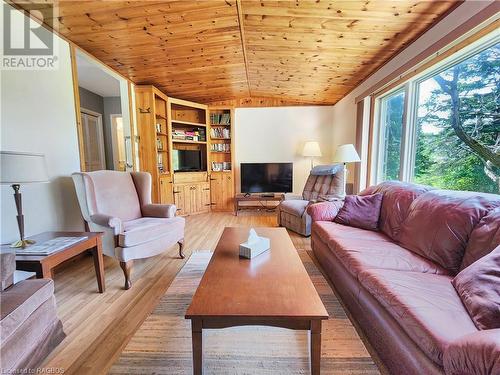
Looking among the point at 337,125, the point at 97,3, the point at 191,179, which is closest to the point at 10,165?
the point at 97,3

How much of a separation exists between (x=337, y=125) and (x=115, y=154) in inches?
179

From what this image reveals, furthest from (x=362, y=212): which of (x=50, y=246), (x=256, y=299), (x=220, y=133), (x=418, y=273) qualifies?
(x=220, y=133)

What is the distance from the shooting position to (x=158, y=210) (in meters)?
2.51

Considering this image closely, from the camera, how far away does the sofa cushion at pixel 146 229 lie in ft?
6.23

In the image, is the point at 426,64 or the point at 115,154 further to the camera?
the point at 115,154

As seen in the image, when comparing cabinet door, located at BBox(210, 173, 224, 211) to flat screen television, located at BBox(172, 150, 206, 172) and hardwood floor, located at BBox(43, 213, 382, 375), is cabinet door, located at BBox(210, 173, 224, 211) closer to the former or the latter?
flat screen television, located at BBox(172, 150, 206, 172)

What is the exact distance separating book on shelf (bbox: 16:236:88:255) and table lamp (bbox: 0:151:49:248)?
0.09 m

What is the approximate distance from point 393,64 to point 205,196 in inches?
140

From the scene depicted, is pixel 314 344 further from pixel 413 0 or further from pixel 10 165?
pixel 413 0

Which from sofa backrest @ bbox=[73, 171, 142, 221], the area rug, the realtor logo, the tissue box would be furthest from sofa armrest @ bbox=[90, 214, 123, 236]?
the realtor logo

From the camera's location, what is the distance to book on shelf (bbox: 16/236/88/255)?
1.44 metres

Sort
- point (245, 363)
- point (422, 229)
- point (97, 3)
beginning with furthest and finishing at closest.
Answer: point (97, 3) → point (422, 229) → point (245, 363)

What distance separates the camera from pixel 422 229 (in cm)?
156

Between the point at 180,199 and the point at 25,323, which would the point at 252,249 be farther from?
the point at 180,199
